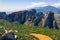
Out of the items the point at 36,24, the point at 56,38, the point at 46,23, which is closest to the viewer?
the point at 56,38

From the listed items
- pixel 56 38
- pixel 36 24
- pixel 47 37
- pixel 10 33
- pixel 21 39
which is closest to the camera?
pixel 10 33

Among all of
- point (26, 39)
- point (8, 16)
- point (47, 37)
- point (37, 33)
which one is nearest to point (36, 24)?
point (8, 16)

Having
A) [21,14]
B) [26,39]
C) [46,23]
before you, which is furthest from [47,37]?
[21,14]

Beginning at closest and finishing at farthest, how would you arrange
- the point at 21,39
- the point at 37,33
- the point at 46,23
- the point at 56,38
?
the point at 21,39 → the point at 56,38 → the point at 37,33 → the point at 46,23

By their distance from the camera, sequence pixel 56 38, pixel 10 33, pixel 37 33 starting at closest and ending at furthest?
pixel 10 33, pixel 56 38, pixel 37 33

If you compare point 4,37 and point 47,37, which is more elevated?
point 4,37

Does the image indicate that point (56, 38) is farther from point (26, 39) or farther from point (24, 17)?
point (24, 17)

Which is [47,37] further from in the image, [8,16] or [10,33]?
[8,16]

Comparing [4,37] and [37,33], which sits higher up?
[4,37]

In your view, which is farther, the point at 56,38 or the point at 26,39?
the point at 56,38

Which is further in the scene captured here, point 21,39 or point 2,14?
point 2,14
